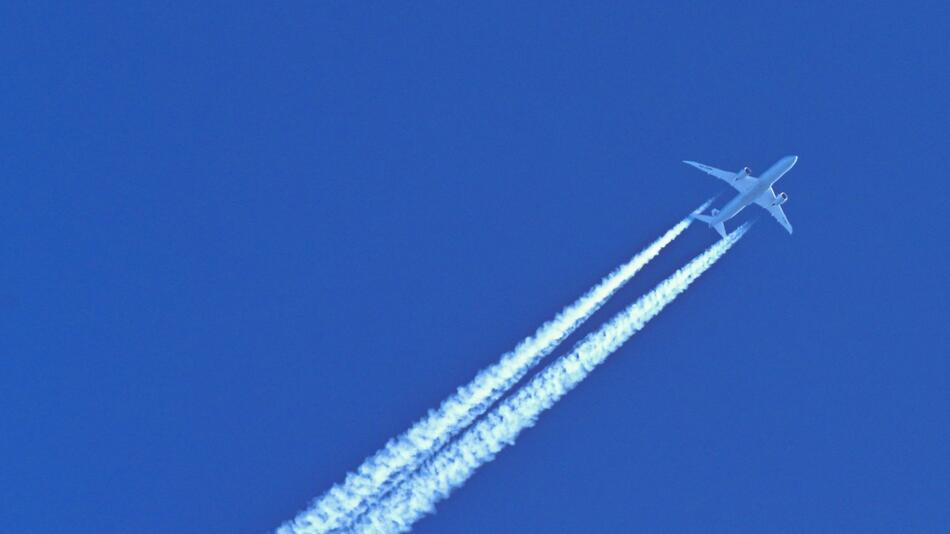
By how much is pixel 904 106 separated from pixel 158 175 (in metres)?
25.6

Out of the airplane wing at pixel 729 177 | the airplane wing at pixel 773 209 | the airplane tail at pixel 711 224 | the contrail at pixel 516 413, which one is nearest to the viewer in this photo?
the contrail at pixel 516 413

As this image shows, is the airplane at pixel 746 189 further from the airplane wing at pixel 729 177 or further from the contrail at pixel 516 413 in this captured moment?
the contrail at pixel 516 413

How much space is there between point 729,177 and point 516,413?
10.7 metres

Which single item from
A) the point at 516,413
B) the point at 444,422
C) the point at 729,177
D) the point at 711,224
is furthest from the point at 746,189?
the point at 444,422

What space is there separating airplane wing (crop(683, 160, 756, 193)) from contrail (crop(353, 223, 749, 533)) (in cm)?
166

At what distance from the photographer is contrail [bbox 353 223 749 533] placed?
77.2 ft

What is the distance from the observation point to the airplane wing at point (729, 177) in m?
27.3

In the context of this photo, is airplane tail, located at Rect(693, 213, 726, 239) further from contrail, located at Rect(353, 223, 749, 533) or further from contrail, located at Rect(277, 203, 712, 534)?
contrail, located at Rect(277, 203, 712, 534)

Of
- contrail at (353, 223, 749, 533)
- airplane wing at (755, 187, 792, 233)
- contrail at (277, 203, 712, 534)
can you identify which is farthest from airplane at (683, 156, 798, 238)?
contrail at (277, 203, 712, 534)

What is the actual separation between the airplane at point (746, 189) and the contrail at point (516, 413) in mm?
1038

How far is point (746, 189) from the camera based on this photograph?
2730 centimetres

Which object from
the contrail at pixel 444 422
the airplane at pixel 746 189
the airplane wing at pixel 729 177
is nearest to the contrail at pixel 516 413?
the contrail at pixel 444 422

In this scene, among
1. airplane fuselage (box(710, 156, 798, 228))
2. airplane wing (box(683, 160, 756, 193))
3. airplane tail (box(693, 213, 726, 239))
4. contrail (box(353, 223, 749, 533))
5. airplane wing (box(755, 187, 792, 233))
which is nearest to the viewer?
contrail (box(353, 223, 749, 533))

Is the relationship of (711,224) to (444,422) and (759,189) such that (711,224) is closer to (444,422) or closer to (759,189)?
(759,189)
